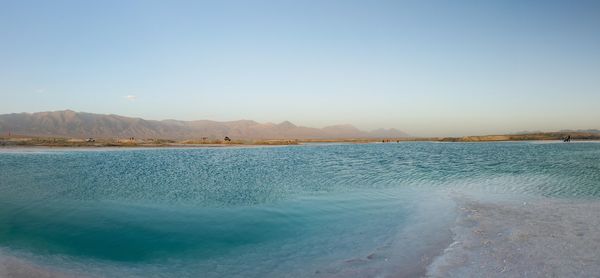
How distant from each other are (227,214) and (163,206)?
356 centimetres

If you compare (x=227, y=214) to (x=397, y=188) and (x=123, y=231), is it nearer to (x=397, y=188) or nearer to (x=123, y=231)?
(x=123, y=231)

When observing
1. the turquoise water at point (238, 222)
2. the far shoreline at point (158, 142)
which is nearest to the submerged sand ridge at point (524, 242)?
the turquoise water at point (238, 222)

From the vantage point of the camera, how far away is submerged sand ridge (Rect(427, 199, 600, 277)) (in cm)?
Result: 825

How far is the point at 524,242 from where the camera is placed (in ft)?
33.7

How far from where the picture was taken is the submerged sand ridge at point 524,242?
8250mm

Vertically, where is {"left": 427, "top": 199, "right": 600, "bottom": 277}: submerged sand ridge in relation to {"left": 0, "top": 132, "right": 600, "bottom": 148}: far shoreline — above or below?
below

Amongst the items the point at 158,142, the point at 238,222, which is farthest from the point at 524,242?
the point at 158,142

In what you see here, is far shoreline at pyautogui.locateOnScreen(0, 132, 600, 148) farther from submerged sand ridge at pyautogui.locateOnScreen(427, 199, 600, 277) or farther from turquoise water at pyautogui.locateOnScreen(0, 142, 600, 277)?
submerged sand ridge at pyautogui.locateOnScreen(427, 199, 600, 277)

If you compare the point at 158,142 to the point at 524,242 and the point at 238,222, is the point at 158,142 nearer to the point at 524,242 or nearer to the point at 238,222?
the point at 238,222

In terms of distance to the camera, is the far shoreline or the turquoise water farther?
the far shoreline

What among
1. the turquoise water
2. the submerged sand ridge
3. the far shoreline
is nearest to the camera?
the submerged sand ridge

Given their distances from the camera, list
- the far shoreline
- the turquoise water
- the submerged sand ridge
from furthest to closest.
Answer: the far shoreline < the turquoise water < the submerged sand ridge

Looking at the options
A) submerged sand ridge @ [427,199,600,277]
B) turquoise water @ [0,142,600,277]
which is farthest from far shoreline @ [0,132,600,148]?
submerged sand ridge @ [427,199,600,277]

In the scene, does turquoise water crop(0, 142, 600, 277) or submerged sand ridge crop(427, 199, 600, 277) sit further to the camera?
turquoise water crop(0, 142, 600, 277)
